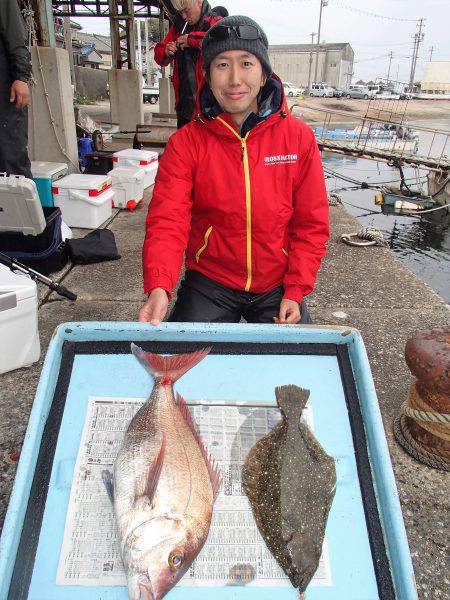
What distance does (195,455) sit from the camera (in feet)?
5.14

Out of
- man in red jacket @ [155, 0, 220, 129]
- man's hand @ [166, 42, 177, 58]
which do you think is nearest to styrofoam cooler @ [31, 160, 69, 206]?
man in red jacket @ [155, 0, 220, 129]

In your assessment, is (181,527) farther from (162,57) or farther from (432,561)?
(162,57)

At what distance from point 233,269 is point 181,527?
1.66 m

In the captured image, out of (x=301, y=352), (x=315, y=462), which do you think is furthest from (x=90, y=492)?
(x=301, y=352)

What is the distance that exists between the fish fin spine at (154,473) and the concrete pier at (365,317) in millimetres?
1251

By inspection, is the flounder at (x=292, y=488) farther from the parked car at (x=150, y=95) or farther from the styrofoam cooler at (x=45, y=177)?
the parked car at (x=150, y=95)

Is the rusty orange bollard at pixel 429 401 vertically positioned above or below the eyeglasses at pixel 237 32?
below

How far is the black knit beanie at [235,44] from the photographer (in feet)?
7.82

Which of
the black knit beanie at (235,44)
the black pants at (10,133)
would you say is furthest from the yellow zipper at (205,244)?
the black pants at (10,133)

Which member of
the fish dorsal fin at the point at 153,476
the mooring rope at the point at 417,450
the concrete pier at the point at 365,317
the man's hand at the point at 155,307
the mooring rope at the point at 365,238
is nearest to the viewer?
the fish dorsal fin at the point at 153,476

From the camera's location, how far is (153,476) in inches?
58.1

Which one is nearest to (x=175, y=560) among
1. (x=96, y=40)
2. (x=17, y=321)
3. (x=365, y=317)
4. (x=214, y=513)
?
(x=214, y=513)

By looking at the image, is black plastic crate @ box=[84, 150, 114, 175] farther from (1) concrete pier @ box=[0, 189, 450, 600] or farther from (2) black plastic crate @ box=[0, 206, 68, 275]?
(2) black plastic crate @ box=[0, 206, 68, 275]

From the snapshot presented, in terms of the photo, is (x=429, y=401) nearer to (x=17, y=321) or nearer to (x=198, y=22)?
(x=17, y=321)
